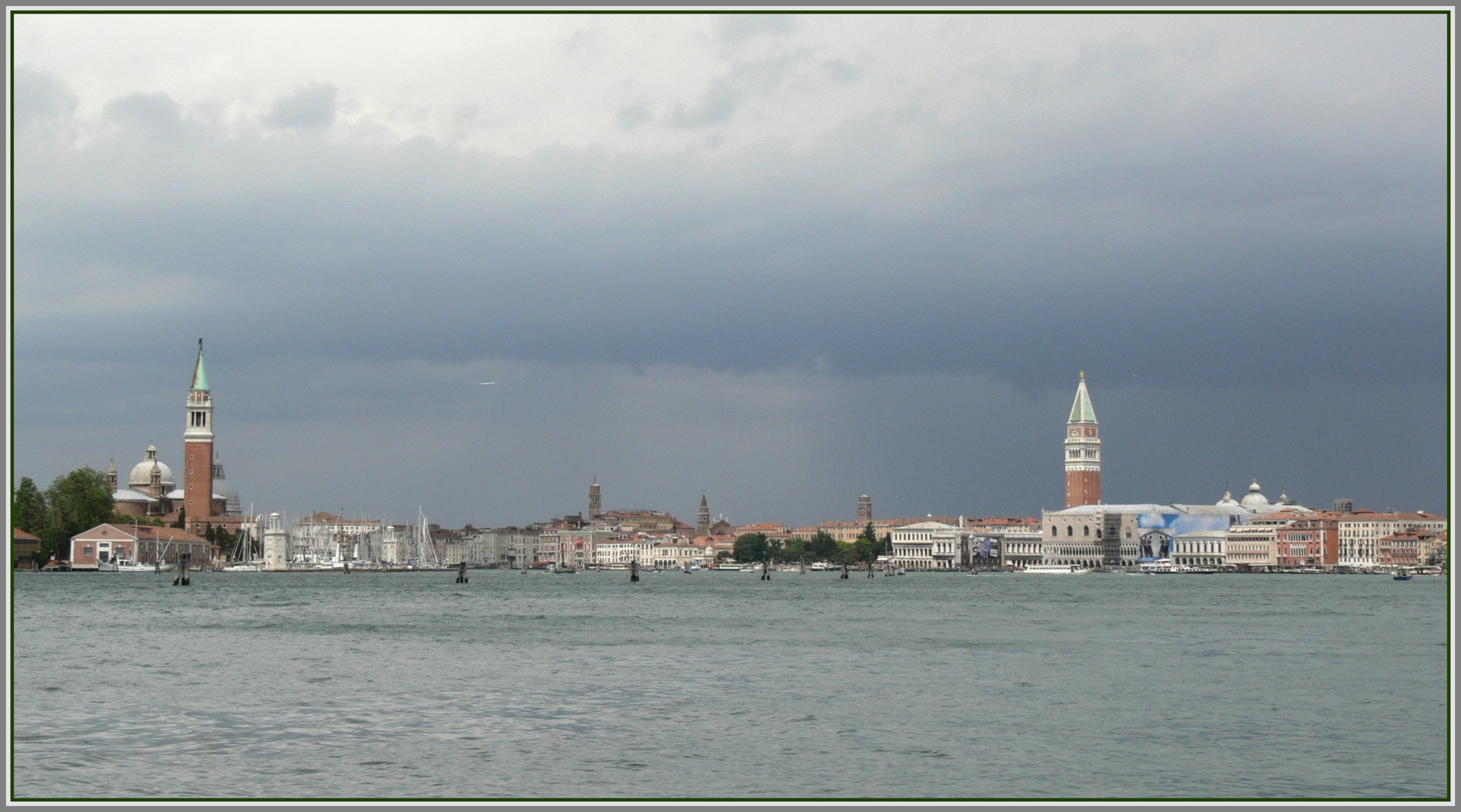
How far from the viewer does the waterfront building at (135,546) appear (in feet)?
279

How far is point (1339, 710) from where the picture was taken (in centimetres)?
1667

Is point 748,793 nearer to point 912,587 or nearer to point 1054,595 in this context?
point 1054,595

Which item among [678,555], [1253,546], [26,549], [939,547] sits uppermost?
[26,549]

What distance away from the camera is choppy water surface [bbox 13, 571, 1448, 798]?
12.2 meters

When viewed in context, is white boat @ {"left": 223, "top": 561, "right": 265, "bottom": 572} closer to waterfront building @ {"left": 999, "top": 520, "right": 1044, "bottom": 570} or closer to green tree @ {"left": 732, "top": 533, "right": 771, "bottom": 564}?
green tree @ {"left": 732, "top": 533, "right": 771, "bottom": 564}

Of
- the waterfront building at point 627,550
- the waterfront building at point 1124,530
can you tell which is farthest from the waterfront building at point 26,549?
the waterfront building at point 1124,530

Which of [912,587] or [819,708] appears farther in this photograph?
[912,587]

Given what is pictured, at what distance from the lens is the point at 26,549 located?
260 ft

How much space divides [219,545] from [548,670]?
9208cm

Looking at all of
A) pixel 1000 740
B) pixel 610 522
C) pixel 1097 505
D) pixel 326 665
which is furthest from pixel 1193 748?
pixel 610 522

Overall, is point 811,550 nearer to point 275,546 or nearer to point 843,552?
point 843,552

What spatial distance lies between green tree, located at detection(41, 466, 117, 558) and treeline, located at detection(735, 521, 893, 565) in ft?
196

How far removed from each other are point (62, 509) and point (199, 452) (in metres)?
26.4

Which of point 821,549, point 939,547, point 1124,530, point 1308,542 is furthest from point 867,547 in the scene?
point 1308,542
